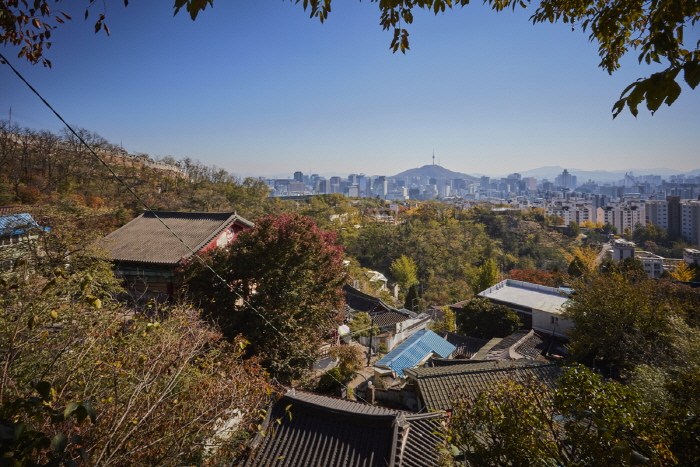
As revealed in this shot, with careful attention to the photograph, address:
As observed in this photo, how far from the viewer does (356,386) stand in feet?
30.7

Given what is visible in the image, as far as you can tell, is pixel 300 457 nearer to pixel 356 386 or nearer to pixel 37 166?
pixel 356 386

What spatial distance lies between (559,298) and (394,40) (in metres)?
18.3

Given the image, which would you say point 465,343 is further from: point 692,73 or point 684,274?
point 684,274

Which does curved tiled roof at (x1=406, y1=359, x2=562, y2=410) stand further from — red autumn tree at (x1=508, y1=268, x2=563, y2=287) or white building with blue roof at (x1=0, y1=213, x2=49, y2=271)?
red autumn tree at (x1=508, y1=268, x2=563, y2=287)

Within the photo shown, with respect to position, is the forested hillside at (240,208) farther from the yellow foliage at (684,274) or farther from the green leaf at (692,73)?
the green leaf at (692,73)

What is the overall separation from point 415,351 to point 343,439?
6.60 metres

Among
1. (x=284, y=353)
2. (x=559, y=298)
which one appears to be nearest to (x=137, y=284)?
(x=284, y=353)

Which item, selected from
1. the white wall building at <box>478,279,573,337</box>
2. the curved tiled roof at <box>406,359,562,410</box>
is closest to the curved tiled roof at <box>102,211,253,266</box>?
the curved tiled roof at <box>406,359,562,410</box>

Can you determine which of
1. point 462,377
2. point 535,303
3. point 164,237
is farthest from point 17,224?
point 535,303

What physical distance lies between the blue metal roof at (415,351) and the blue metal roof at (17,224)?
8.72 meters

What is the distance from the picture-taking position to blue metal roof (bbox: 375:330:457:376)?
33.8ft

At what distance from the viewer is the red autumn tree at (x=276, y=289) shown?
7.34 meters

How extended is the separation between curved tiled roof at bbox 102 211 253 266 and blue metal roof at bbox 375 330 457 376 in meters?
6.02

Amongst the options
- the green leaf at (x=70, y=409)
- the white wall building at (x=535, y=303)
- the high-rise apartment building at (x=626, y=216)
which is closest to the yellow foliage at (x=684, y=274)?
the white wall building at (x=535, y=303)
